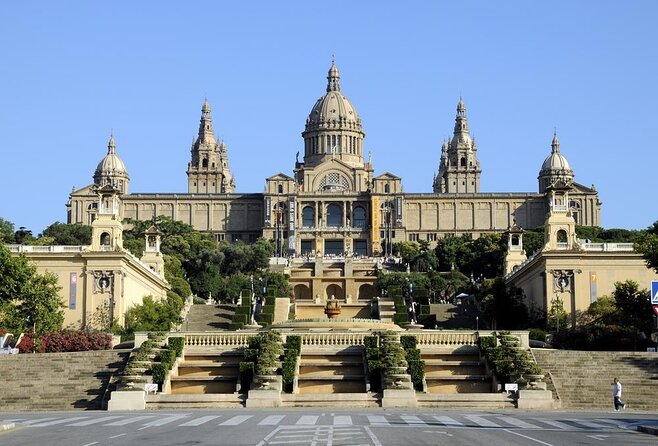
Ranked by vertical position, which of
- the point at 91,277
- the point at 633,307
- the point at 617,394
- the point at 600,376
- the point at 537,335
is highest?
the point at 91,277

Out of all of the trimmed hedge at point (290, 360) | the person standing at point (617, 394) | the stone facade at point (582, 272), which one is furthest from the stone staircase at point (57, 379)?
the stone facade at point (582, 272)

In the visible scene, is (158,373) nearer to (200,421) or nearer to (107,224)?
(200,421)

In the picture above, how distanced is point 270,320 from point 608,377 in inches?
1988

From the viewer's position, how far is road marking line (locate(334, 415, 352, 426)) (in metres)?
39.1

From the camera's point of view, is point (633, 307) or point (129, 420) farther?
point (633, 307)

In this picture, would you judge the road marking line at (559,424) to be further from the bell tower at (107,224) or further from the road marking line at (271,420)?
the bell tower at (107,224)

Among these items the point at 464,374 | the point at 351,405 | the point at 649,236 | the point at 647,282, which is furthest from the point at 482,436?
the point at 647,282

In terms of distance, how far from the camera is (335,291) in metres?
150

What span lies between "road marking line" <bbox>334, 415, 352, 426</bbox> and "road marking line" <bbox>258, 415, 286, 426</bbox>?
71.6 inches

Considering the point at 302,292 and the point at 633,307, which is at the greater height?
the point at 302,292

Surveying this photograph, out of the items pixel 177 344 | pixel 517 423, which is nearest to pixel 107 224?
pixel 177 344

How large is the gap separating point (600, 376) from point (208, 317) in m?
57.8

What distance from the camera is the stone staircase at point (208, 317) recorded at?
104250mm

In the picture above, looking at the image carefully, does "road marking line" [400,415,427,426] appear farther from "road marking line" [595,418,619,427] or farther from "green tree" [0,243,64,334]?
"green tree" [0,243,64,334]
